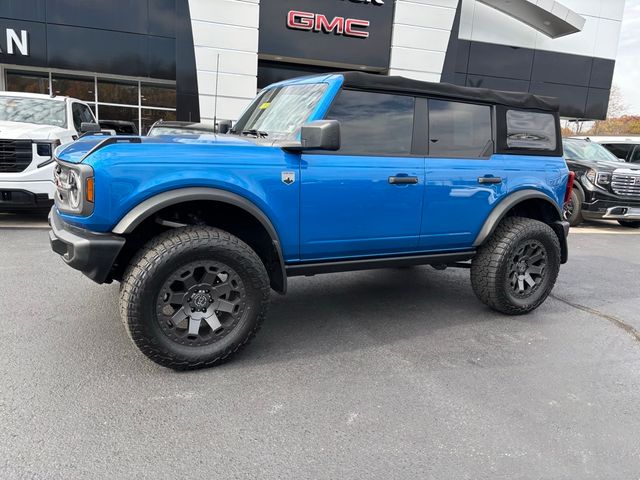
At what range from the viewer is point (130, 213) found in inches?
111

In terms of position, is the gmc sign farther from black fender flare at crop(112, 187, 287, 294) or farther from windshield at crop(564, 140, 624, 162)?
black fender flare at crop(112, 187, 287, 294)

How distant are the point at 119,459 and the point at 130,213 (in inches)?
52.0

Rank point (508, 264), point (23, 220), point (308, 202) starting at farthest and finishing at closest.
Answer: point (23, 220) < point (508, 264) < point (308, 202)

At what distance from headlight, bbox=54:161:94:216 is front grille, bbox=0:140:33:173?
432cm

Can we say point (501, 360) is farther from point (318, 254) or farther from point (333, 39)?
point (333, 39)

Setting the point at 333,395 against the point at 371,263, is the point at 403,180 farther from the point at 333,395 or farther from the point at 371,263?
the point at 333,395

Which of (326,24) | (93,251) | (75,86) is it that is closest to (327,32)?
(326,24)

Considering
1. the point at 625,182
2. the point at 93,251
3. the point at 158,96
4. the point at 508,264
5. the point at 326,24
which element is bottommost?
the point at 508,264

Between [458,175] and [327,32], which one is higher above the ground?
[327,32]

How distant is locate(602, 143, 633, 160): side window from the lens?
1183cm

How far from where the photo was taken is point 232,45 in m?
14.5

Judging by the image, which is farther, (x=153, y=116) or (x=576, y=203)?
(x=153, y=116)

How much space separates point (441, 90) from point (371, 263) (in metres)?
1.53

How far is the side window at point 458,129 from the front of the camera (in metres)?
3.92
